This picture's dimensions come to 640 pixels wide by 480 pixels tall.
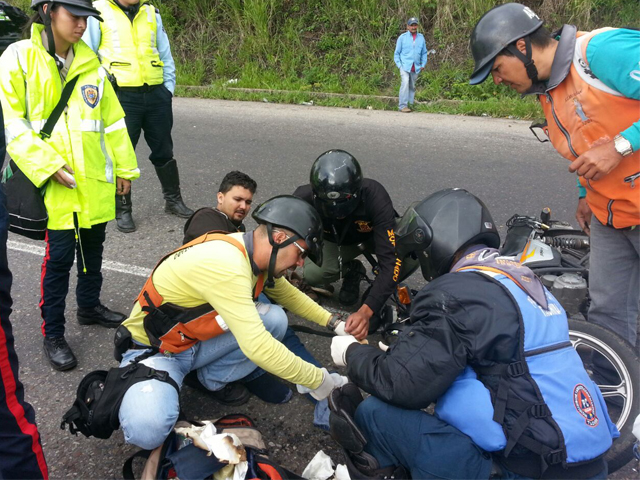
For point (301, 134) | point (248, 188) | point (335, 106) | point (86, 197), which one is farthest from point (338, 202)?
point (335, 106)

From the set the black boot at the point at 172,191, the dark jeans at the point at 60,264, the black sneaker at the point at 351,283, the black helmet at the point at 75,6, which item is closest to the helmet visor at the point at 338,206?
the black sneaker at the point at 351,283

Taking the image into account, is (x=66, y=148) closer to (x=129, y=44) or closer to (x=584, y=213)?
(x=129, y=44)

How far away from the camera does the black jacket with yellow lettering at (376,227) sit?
3.35 m

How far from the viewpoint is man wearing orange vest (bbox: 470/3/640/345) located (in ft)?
7.86

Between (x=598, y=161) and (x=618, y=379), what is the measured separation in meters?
1.01

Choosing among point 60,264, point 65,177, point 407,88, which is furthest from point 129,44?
point 407,88

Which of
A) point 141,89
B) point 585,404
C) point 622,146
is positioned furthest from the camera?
point 141,89

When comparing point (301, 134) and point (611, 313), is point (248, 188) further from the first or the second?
point (301, 134)

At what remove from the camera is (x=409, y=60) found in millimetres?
9359

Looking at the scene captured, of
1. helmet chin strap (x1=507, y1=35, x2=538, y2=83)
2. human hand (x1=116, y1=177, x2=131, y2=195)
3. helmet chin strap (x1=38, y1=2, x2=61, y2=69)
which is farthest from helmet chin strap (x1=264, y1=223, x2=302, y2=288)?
helmet chin strap (x1=38, y1=2, x2=61, y2=69)

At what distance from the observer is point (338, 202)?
3346 mm

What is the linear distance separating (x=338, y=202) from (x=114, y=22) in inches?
103

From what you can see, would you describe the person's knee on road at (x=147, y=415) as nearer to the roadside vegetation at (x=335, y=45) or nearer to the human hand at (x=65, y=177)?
the human hand at (x=65, y=177)

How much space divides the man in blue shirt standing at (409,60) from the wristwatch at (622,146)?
269 inches
